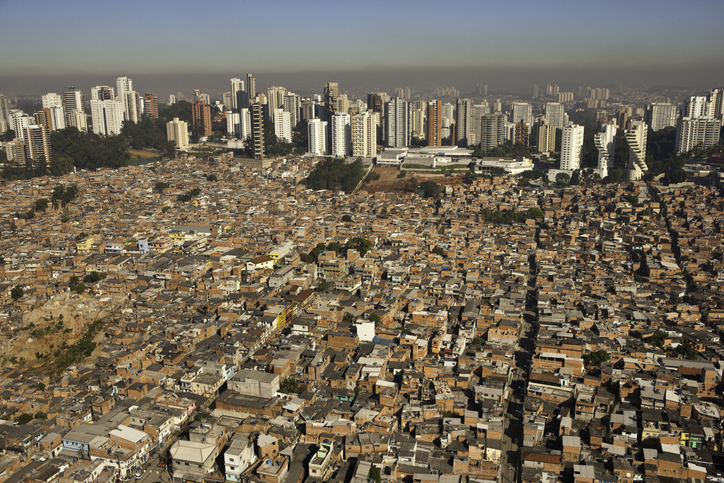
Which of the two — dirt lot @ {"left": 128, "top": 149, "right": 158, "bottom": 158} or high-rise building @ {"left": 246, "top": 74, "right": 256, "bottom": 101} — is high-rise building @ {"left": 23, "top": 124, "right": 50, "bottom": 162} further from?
high-rise building @ {"left": 246, "top": 74, "right": 256, "bottom": 101}

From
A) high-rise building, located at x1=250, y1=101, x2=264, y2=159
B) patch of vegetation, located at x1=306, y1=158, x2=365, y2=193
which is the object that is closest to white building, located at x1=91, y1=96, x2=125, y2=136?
high-rise building, located at x1=250, y1=101, x2=264, y2=159

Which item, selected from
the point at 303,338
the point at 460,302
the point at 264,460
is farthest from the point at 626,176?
the point at 264,460

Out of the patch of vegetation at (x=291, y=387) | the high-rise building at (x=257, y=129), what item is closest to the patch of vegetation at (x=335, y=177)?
the high-rise building at (x=257, y=129)

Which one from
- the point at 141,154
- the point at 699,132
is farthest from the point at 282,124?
the point at 699,132

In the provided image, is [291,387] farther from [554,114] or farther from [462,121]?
[554,114]

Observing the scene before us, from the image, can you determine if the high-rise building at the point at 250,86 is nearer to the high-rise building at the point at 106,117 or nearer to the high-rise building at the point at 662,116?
the high-rise building at the point at 106,117

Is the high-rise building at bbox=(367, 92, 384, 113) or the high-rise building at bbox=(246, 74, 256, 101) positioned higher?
the high-rise building at bbox=(246, 74, 256, 101)
